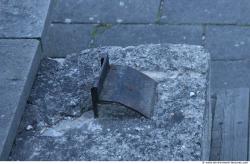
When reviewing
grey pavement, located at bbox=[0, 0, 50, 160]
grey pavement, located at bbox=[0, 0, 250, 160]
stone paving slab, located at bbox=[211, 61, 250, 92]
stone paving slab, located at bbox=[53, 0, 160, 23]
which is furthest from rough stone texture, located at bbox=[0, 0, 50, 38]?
stone paving slab, located at bbox=[53, 0, 160, 23]

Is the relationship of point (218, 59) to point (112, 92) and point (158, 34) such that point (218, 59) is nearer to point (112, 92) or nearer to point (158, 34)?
point (158, 34)

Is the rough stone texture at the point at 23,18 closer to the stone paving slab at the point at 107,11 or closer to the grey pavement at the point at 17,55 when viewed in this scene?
the grey pavement at the point at 17,55

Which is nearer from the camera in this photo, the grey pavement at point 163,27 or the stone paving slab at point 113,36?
the grey pavement at point 163,27

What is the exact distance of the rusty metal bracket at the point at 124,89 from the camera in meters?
2.52

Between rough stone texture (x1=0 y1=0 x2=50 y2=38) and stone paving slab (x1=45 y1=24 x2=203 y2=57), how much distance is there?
4.00 ft

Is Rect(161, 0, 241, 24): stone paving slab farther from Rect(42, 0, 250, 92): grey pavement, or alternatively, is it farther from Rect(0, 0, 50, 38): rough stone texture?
Rect(0, 0, 50, 38): rough stone texture

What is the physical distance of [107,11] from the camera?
15.8ft

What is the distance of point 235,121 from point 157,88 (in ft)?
2.52

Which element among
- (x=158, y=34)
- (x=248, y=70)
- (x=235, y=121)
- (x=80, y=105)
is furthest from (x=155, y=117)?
(x=158, y=34)

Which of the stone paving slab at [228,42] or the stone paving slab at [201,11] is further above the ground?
the stone paving slab at [201,11]

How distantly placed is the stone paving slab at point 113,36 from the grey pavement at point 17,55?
127 centimetres

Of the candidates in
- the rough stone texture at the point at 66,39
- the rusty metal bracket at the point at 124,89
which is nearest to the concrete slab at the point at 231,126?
the rusty metal bracket at the point at 124,89

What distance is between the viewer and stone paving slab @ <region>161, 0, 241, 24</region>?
4.62m

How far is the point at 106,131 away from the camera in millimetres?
2521
